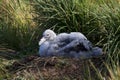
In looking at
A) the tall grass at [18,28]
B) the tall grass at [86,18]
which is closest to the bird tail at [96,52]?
the tall grass at [86,18]

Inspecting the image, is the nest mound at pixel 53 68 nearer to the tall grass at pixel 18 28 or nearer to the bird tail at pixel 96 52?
the bird tail at pixel 96 52

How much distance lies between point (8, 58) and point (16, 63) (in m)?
0.80

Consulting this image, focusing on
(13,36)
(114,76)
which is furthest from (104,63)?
(13,36)

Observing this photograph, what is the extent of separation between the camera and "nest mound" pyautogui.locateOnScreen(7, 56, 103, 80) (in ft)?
22.2

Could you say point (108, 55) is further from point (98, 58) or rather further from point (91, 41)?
point (91, 41)

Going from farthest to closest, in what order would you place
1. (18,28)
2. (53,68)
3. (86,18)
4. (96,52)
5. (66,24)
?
(18,28), (66,24), (86,18), (96,52), (53,68)

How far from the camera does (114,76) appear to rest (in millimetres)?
5770

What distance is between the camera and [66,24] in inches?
327

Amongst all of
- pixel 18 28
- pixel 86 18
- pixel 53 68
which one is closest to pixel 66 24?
pixel 86 18

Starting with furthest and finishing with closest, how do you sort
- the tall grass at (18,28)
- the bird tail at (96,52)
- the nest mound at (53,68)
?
1. the tall grass at (18,28)
2. the bird tail at (96,52)
3. the nest mound at (53,68)

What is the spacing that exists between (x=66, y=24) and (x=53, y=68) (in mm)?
1460

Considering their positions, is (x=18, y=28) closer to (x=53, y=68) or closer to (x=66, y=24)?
(x=66, y=24)

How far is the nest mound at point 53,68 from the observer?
22.2ft

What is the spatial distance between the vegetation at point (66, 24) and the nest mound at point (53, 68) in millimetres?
204
